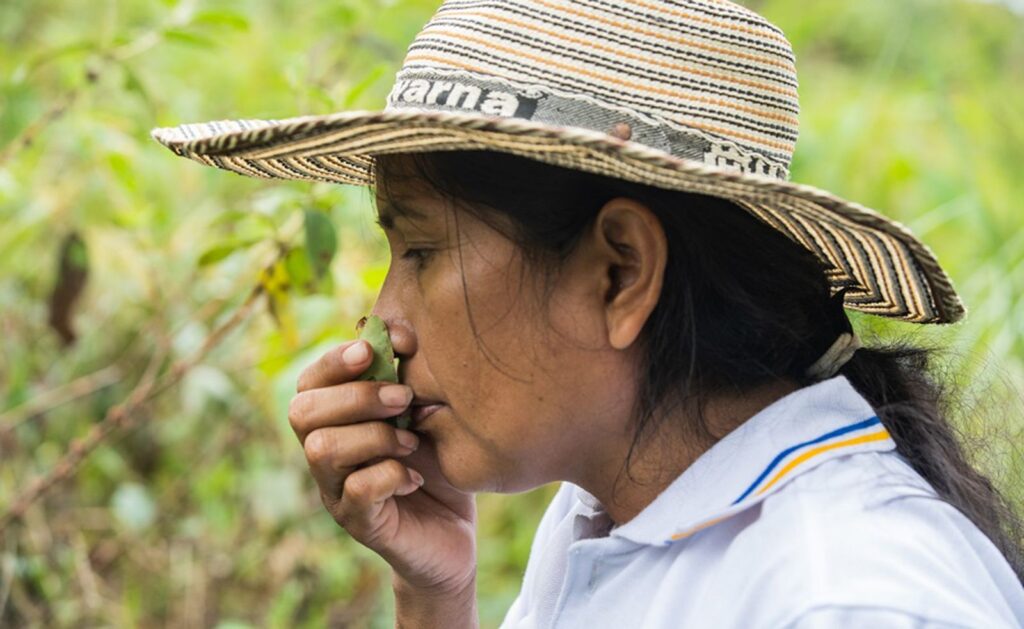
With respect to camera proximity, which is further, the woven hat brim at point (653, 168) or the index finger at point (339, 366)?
the index finger at point (339, 366)

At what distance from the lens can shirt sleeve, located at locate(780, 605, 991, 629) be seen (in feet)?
3.41

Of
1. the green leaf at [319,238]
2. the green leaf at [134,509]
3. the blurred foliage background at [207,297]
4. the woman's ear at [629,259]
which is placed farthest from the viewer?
the green leaf at [134,509]

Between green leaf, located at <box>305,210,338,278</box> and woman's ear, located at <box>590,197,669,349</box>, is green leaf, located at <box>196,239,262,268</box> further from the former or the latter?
woman's ear, located at <box>590,197,669,349</box>

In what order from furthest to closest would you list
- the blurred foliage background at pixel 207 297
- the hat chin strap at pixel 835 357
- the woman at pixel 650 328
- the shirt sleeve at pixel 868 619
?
1. the blurred foliage background at pixel 207 297
2. the hat chin strap at pixel 835 357
3. the woman at pixel 650 328
4. the shirt sleeve at pixel 868 619

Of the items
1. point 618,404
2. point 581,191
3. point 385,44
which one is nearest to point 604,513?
point 618,404

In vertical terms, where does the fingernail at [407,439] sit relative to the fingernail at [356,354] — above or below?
below

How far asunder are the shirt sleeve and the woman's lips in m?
0.55

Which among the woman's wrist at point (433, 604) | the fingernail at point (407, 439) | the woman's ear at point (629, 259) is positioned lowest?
the woman's wrist at point (433, 604)

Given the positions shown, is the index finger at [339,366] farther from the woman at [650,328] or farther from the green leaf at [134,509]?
the green leaf at [134,509]

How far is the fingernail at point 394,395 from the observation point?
1424 mm

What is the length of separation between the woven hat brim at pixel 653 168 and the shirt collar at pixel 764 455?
5.5 inches

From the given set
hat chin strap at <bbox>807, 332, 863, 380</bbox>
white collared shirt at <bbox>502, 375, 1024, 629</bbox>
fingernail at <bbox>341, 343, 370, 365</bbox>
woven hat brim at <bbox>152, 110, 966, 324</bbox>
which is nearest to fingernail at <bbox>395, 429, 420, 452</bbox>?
fingernail at <bbox>341, 343, 370, 365</bbox>

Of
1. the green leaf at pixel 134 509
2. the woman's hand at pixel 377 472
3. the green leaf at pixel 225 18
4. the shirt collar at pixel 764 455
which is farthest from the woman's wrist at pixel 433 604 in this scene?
the green leaf at pixel 134 509

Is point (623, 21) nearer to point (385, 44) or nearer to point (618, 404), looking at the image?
point (618, 404)
